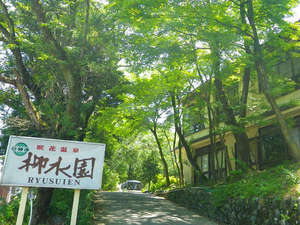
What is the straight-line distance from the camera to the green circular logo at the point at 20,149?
254 inches

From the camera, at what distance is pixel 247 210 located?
8.49 meters

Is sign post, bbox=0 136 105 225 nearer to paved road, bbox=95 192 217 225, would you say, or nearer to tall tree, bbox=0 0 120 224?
tall tree, bbox=0 0 120 224

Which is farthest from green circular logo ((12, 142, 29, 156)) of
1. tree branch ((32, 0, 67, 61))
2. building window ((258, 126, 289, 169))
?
building window ((258, 126, 289, 169))

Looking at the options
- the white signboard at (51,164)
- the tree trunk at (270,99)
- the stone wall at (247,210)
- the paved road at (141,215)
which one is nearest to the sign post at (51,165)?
the white signboard at (51,164)

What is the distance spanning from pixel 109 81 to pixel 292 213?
373 inches

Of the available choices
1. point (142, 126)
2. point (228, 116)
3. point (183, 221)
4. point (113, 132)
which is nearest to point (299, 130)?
point (228, 116)

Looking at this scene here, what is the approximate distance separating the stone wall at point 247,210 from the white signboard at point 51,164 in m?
4.79

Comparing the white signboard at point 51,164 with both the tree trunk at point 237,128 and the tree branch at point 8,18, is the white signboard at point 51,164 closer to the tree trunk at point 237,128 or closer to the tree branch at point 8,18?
the tree branch at point 8,18

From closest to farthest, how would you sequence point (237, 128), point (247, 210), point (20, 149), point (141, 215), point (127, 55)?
point (20, 149)
point (247, 210)
point (141, 215)
point (237, 128)
point (127, 55)

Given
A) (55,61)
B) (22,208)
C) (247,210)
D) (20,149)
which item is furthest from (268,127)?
(22,208)

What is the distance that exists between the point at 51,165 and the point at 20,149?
823 mm

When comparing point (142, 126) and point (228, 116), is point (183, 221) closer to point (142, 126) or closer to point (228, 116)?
point (228, 116)

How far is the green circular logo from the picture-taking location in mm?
6441

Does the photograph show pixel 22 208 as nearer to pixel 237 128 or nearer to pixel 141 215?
pixel 141 215
